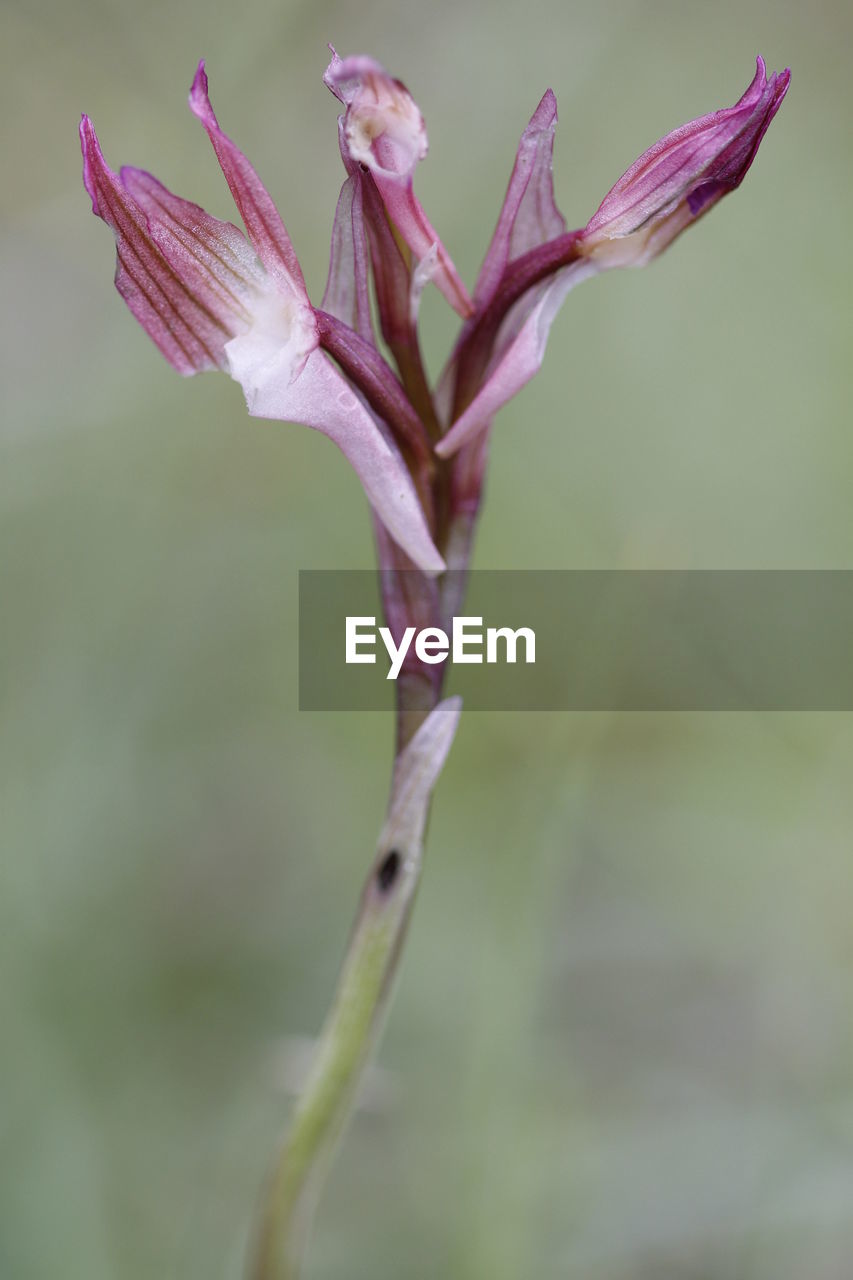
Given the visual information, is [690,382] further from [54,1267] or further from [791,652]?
[54,1267]

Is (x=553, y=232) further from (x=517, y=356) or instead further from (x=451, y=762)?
(x=451, y=762)

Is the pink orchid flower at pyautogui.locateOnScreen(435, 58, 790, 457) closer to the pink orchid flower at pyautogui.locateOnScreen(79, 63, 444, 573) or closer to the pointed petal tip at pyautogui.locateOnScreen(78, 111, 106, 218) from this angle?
the pink orchid flower at pyautogui.locateOnScreen(79, 63, 444, 573)

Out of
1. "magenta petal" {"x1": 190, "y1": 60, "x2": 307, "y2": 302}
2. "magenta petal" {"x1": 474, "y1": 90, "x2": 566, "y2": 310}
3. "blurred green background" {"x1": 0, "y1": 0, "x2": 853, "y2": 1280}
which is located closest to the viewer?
"magenta petal" {"x1": 190, "y1": 60, "x2": 307, "y2": 302}

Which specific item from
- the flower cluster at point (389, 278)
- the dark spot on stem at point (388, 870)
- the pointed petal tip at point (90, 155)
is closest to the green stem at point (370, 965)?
the dark spot on stem at point (388, 870)

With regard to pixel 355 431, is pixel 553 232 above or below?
above

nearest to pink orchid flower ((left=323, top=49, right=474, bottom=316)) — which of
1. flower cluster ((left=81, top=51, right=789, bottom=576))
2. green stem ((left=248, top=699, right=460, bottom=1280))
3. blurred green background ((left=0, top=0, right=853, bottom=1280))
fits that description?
flower cluster ((left=81, top=51, right=789, bottom=576))

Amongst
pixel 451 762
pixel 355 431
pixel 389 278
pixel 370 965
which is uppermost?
pixel 389 278

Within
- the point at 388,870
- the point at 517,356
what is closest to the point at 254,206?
the point at 517,356
